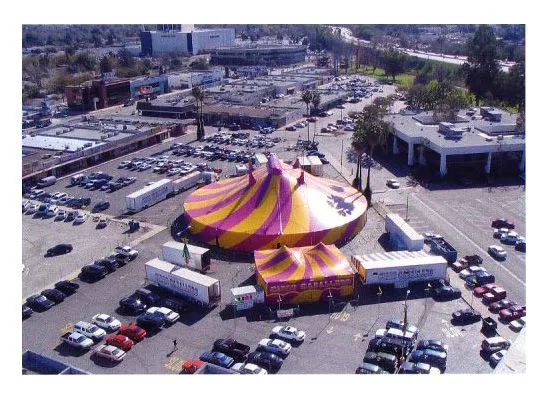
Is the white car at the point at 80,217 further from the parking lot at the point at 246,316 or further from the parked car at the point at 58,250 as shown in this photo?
the parked car at the point at 58,250

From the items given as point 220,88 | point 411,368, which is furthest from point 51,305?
point 220,88

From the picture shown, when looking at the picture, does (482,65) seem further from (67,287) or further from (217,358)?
(217,358)

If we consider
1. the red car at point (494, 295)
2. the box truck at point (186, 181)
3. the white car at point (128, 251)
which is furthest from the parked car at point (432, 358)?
the box truck at point (186, 181)

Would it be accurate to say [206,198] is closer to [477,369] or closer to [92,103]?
[477,369]

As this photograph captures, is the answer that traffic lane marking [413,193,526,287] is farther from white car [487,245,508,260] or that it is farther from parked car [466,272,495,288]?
parked car [466,272,495,288]

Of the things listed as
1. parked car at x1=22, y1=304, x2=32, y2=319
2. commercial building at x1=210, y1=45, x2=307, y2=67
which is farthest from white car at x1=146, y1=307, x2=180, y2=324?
commercial building at x1=210, y1=45, x2=307, y2=67
